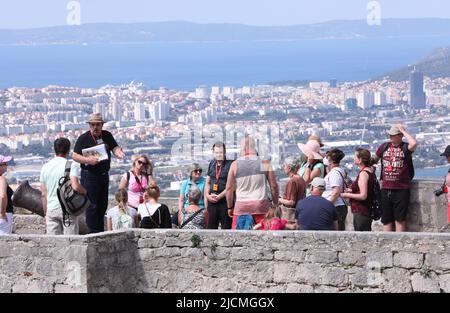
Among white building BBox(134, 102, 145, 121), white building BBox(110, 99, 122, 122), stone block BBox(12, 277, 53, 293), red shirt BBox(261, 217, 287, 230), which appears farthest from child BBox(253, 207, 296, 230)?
white building BBox(134, 102, 145, 121)

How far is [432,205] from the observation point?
1459 centimetres

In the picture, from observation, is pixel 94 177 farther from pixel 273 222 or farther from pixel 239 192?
pixel 273 222

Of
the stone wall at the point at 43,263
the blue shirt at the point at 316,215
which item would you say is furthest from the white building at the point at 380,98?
the stone wall at the point at 43,263

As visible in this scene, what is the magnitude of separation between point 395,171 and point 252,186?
156cm

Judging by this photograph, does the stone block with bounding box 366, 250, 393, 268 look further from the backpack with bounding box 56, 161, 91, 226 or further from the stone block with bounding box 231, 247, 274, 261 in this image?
the backpack with bounding box 56, 161, 91, 226

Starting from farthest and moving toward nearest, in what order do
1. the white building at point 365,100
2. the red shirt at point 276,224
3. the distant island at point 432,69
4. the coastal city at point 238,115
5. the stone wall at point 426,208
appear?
the distant island at point 432,69, the white building at point 365,100, the coastal city at point 238,115, the stone wall at point 426,208, the red shirt at point 276,224

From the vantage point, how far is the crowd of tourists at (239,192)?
44.0ft

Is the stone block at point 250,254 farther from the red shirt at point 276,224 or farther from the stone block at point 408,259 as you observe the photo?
the stone block at point 408,259

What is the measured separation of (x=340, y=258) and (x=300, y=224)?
2.99 ft

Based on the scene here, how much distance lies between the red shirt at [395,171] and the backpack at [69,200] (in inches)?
121

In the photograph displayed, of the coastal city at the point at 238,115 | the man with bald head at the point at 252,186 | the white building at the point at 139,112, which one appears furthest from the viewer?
the white building at the point at 139,112

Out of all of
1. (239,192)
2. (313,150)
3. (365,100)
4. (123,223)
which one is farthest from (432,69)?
(123,223)

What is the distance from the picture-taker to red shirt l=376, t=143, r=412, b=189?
14328mm

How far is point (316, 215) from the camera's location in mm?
12859
